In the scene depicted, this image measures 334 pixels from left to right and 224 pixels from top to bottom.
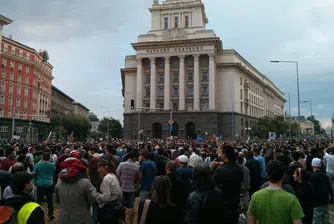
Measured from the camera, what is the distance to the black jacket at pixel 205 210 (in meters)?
4.20

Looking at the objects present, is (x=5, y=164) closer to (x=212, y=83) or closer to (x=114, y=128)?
(x=212, y=83)

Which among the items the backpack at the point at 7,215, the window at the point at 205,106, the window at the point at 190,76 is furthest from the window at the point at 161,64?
Result: the backpack at the point at 7,215

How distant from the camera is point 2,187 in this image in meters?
7.83

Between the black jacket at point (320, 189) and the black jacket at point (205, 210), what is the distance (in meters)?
3.60

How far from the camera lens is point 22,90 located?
7144 cm

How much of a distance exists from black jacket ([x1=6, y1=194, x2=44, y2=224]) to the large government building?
→ 52473 mm

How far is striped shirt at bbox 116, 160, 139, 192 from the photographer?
809 centimetres

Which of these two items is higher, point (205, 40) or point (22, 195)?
point (205, 40)

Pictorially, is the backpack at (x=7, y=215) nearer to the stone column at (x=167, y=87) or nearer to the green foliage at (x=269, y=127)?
the stone column at (x=167, y=87)

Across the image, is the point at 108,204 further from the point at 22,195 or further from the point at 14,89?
the point at 14,89

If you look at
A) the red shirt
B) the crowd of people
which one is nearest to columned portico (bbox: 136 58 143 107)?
the red shirt

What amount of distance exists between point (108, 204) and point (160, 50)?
2215 inches

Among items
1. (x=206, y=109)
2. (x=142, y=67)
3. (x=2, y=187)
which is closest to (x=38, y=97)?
(x=142, y=67)

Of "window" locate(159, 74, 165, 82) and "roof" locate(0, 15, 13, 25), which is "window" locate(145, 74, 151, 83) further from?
"roof" locate(0, 15, 13, 25)
